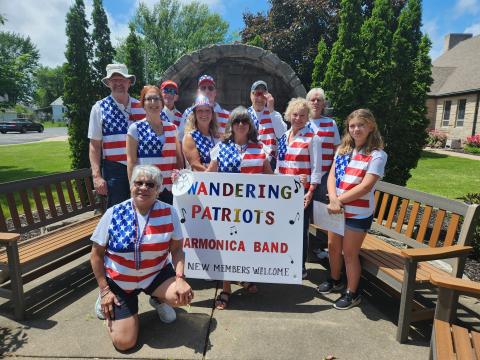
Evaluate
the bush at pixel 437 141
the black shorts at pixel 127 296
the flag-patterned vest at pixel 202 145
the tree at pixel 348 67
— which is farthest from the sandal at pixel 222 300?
the bush at pixel 437 141

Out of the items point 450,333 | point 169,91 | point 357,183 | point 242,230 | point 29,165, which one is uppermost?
point 169,91

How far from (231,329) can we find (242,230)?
899mm

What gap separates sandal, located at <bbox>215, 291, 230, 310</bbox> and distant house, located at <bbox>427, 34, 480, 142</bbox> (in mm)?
23522

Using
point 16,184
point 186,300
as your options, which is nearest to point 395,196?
point 186,300

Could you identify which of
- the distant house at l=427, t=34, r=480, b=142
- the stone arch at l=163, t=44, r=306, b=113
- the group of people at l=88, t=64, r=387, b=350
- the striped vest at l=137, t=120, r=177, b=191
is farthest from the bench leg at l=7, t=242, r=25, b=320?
the distant house at l=427, t=34, r=480, b=142

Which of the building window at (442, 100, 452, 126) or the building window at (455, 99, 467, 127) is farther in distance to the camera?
the building window at (442, 100, 452, 126)

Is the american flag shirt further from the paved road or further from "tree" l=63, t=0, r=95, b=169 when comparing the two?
the paved road

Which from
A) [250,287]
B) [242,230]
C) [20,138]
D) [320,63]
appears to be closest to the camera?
[242,230]

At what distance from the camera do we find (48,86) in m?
92.4

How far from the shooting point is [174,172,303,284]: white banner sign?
3.40 metres

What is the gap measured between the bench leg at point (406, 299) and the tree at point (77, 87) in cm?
726

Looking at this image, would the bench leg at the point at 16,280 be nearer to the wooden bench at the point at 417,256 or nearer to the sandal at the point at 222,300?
the sandal at the point at 222,300

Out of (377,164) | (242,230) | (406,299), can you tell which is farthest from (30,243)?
(406,299)

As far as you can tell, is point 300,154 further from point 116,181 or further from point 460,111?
point 460,111
